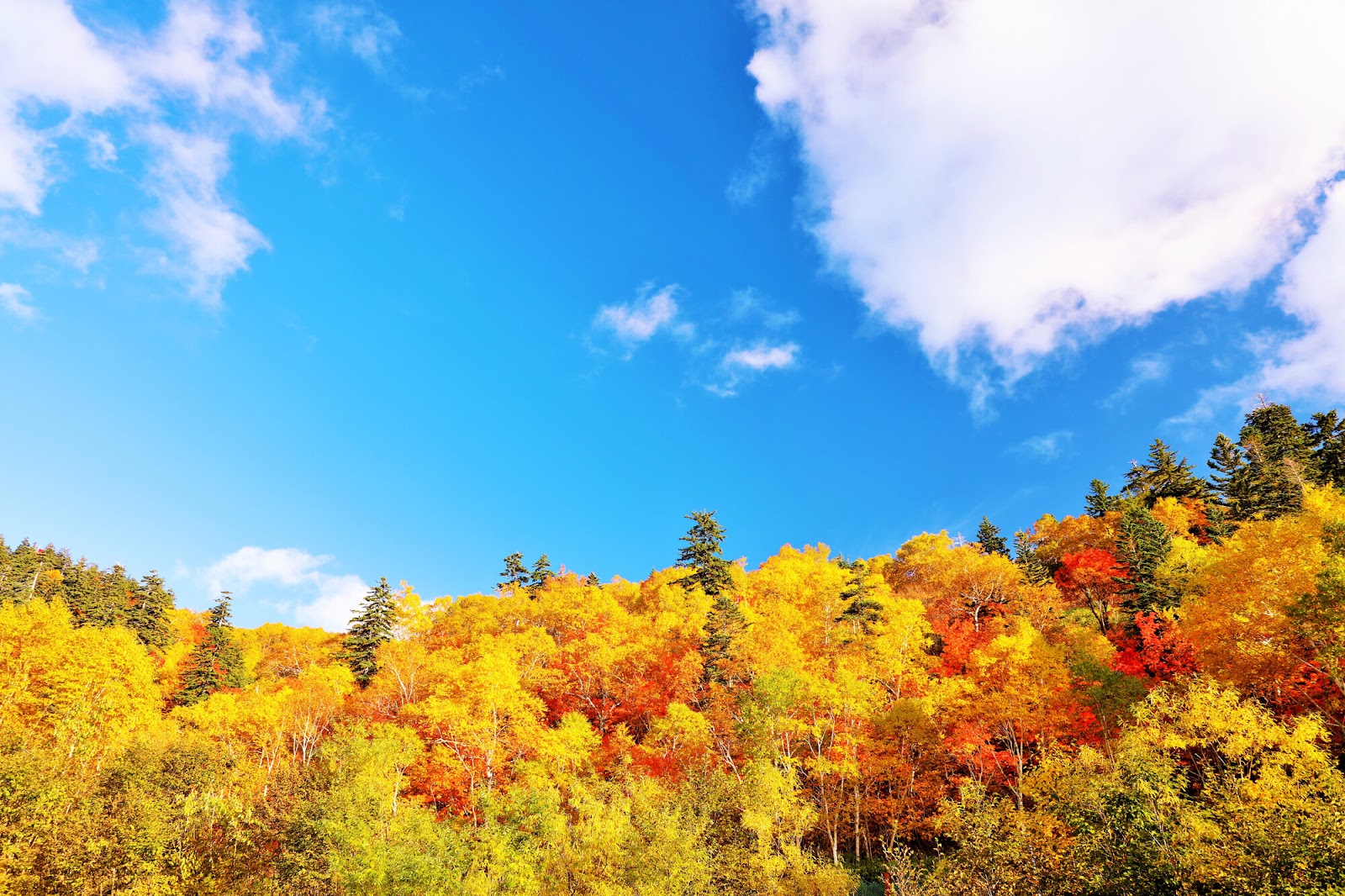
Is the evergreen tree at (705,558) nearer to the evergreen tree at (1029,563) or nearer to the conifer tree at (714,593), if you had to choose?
the conifer tree at (714,593)

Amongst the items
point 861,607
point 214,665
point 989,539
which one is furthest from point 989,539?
point 214,665

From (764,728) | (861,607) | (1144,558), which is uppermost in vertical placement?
(1144,558)

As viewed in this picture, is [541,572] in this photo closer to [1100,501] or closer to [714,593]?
[714,593]

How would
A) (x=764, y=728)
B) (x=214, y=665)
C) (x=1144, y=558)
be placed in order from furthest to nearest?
(x=214, y=665) → (x=1144, y=558) → (x=764, y=728)

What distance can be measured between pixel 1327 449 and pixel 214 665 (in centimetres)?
11166

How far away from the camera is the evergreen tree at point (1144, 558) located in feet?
156

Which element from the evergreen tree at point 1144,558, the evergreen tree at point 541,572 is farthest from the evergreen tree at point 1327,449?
the evergreen tree at point 541,572

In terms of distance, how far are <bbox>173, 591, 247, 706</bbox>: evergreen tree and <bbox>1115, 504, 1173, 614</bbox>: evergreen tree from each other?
8168cm

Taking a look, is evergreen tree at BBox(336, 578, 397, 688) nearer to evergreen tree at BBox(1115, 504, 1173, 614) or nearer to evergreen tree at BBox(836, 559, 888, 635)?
evergreen tree at BBox(836, 559, 888, 635)

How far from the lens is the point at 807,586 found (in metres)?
56.7

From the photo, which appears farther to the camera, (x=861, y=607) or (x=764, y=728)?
(x=861, y=607)

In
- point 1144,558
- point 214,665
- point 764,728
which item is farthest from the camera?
point 214,665

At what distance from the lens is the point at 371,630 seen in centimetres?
6512

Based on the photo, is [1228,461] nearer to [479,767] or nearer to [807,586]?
[807,586]
